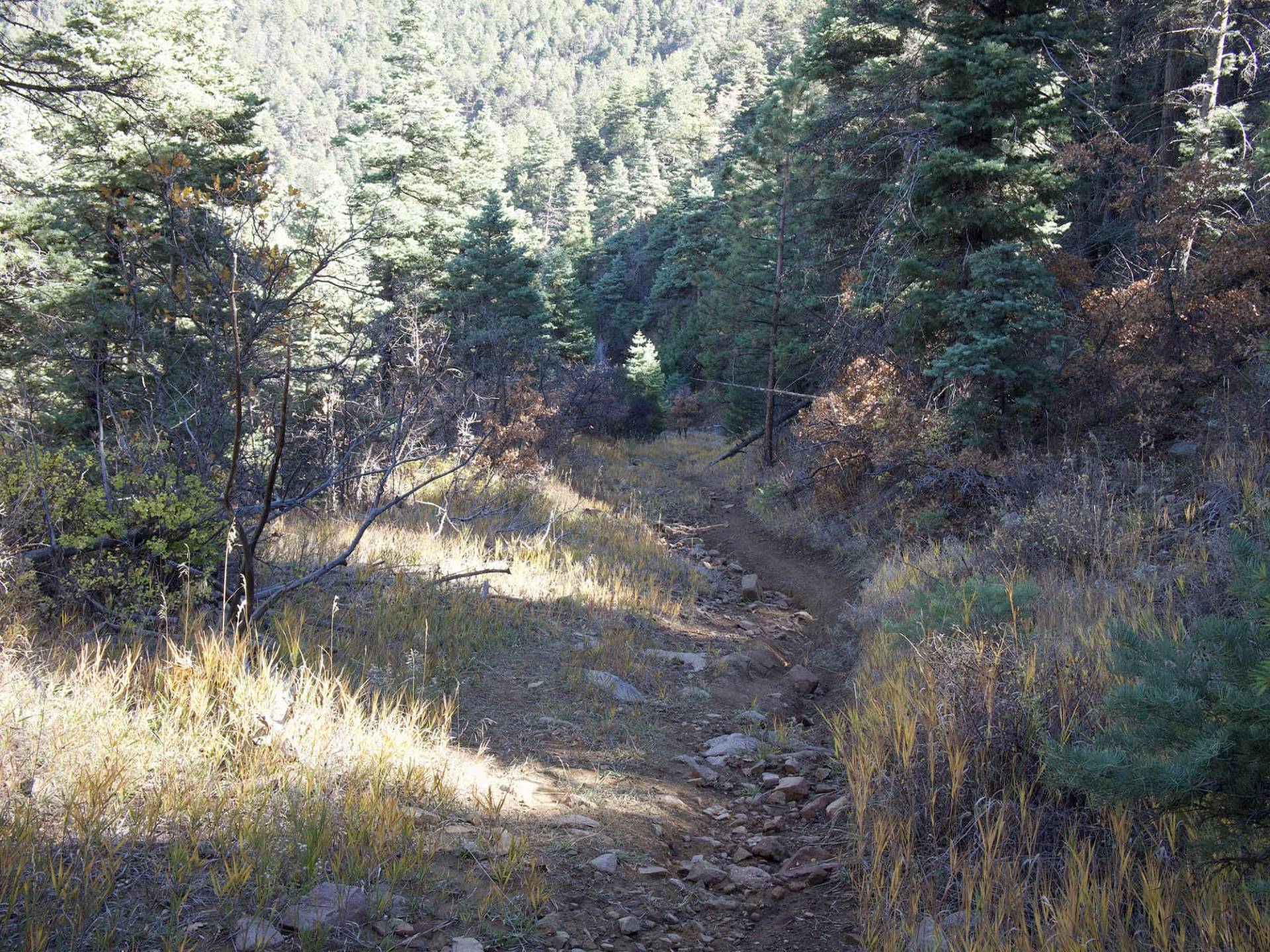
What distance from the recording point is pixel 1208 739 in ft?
7.97

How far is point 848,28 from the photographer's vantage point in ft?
52.5

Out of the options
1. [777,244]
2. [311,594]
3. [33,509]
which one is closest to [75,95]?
[33,509]

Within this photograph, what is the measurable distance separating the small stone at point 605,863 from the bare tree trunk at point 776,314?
56.8 feet

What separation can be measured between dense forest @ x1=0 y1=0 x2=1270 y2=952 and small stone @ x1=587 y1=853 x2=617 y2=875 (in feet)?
0.66

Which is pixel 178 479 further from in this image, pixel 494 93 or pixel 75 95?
pixel 494 93

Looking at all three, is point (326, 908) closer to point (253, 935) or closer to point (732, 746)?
point (253, 935)

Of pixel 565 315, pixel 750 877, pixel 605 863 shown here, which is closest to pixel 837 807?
pixel 750 877

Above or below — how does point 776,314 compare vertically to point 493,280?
below

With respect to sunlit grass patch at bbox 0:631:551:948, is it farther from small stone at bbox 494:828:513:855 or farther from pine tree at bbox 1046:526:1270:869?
pine tree at bbox 1046:526:1270:869

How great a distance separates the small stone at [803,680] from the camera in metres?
7.00

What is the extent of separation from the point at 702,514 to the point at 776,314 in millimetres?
7176

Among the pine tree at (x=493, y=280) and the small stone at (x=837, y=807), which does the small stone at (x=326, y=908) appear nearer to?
the small stone at (x=837, y=807)

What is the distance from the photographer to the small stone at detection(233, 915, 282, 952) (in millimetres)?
2686

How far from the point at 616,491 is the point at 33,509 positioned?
563 inches
